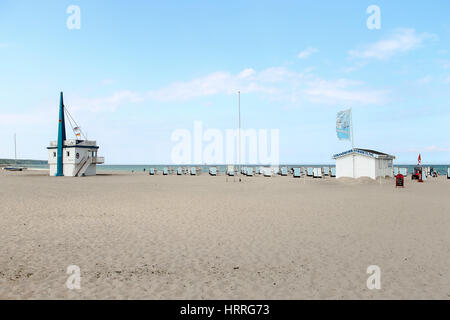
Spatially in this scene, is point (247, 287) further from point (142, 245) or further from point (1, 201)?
point (1, 201)

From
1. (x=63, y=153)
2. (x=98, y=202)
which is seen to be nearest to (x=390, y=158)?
(x=98, y=202)

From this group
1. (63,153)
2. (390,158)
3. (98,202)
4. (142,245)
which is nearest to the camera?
(142,245)

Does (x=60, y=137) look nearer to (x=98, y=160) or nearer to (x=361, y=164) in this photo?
(x=98, y=160)

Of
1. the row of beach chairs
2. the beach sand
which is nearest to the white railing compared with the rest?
the row of beach chairs

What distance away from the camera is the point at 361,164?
2872 cm

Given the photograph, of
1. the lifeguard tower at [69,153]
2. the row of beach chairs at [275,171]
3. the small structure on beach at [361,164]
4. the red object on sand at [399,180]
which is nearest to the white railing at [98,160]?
the lifeguard tower at [69,153]

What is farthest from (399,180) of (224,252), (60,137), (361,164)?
(60,137)

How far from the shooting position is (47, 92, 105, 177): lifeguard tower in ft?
131

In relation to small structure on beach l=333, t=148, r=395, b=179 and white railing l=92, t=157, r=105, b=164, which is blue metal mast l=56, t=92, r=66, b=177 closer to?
white railing l=92, t=157, r=105, b=164

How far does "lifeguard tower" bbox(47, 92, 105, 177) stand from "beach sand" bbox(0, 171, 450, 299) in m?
28.6

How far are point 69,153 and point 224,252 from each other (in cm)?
3850

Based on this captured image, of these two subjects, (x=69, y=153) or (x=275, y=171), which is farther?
(x=275, y=171)

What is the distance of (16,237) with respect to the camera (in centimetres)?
864
